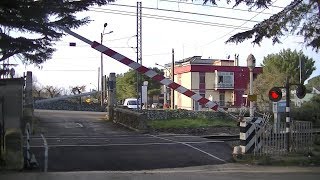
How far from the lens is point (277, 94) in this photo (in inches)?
660

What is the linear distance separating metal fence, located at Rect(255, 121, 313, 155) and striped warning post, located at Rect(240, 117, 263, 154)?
0.50 feet

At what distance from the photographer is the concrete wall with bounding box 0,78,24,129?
1293 centimetres

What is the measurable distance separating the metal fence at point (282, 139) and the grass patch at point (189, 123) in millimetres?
11051

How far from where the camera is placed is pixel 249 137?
595 inches

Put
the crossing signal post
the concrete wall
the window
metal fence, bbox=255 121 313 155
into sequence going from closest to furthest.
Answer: the concrete wall, metal fence, bbox=255 121 313 155, the crossing signal post, the window

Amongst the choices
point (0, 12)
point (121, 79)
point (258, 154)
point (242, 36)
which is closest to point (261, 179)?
point (258, 154)

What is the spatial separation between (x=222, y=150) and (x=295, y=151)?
241 cm

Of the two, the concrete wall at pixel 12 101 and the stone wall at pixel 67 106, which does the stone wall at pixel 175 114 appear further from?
the stone wall at pixel 67 106

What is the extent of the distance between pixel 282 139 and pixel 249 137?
169 cm

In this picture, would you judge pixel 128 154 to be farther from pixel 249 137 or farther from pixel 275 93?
pixel 275 93

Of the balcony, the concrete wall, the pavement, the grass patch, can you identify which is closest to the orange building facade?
the balcony

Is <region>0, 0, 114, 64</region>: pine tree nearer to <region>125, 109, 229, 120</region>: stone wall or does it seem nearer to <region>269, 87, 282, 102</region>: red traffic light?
<region>269, 87, 282, 102</region>: red traffic light

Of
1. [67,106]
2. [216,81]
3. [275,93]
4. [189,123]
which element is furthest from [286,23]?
[216,81]

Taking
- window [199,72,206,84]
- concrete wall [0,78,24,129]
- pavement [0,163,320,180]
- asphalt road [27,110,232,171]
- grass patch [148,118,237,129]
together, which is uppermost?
window [199,72,206,84]
